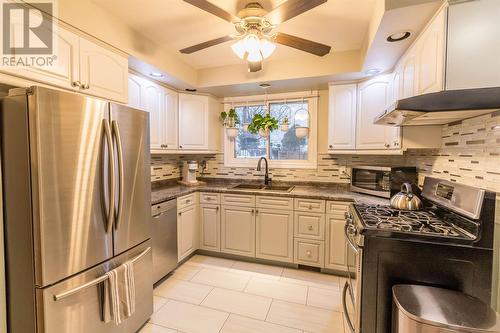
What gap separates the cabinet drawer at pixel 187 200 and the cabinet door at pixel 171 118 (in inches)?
25.8

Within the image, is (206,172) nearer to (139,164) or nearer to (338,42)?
(139,164)

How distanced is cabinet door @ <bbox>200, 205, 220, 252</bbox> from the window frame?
33.2 inches

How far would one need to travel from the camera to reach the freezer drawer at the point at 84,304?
1224 mm

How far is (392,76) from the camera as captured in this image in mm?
2375

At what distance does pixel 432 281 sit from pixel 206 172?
2.97m

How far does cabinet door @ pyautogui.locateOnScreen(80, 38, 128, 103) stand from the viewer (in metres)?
1.76

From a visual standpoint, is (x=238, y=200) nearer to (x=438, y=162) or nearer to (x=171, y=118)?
(x=171, y=118)

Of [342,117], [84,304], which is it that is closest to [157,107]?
[84,304]

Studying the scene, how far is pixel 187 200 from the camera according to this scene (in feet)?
9.32

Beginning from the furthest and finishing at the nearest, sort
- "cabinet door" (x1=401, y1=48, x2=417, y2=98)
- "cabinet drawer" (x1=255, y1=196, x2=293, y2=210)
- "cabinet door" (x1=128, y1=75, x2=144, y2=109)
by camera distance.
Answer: "cabinet drawer" (x1=255, y1=196, x2=293, y2=210), "cabinet door" (x1=128, y1=75, x2=144, y2=109), "cabinet door" (x1=401, y1=48, x2=417, y2=98)

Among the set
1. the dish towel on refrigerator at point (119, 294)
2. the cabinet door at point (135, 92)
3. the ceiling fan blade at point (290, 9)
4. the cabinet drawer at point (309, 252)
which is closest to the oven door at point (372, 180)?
the cabinet drawer at point (309, 252)

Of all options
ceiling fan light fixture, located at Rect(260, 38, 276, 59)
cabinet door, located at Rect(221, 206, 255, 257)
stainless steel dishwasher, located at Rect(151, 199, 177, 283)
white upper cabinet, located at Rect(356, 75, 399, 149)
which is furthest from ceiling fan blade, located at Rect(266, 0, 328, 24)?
cabinet door, located at Rect(221, 206, 255, 257)

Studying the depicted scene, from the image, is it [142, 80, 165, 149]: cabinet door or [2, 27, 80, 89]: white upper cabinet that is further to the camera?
[142, 80, 165, 149]: cabinet door

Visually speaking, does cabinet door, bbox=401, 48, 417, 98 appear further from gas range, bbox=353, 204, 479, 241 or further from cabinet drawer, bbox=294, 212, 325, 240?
cabinet drawer, bbox=294, 212, 325, 240
